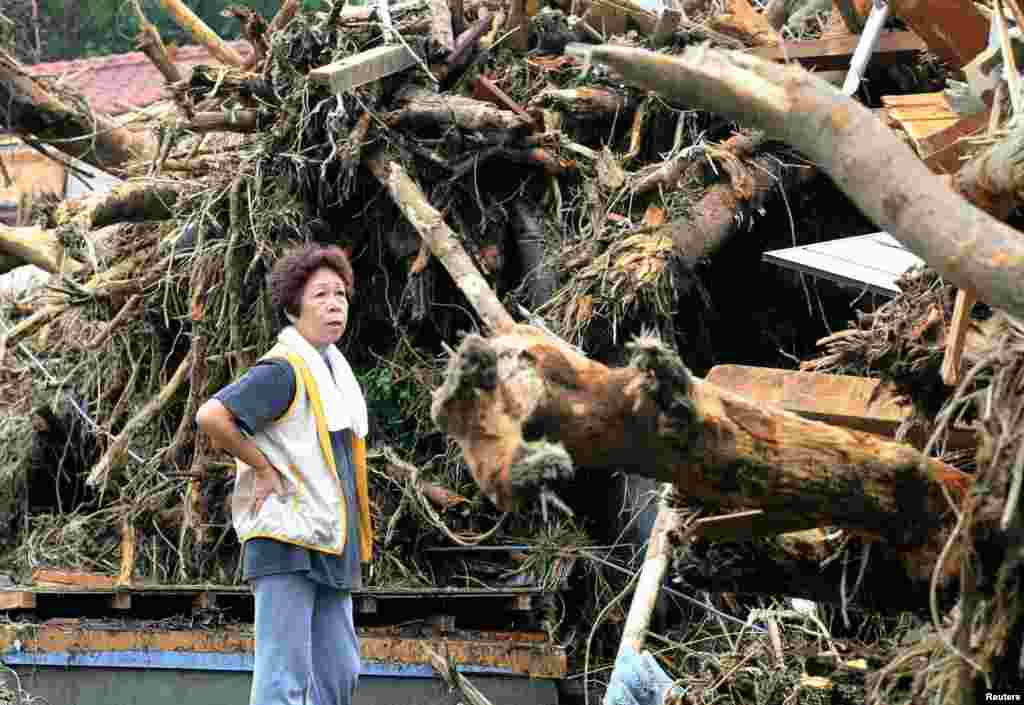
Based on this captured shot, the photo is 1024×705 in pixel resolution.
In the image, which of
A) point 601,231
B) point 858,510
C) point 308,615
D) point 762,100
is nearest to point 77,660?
point 308,615

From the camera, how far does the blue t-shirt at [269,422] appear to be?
4.63 meters

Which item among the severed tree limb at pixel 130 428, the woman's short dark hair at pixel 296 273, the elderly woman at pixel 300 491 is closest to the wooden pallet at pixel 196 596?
the severed tree limb at pixel 130 428

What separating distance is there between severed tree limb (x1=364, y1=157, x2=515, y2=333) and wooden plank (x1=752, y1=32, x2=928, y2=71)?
2015mm

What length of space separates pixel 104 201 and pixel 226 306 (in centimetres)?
96

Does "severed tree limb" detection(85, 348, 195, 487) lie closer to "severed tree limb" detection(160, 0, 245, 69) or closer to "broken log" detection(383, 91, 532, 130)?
"broken log" detection(383, 91, 532, 130)

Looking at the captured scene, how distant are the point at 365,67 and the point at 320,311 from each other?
2130 mm

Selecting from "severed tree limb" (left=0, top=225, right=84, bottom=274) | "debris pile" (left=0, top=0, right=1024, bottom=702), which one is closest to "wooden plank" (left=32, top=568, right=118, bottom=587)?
"debris pile" (left=0, top=0, right=1024, bottom=702)

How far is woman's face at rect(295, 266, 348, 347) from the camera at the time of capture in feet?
16.2

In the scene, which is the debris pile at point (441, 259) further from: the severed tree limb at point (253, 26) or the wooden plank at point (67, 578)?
the wooden plank at point (67, 578)

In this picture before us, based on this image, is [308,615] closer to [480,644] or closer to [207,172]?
[480,644]

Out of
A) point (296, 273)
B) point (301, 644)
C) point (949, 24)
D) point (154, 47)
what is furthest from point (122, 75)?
point (301, 644)

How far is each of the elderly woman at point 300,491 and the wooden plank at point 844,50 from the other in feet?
11.1

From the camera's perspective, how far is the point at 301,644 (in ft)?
15.1

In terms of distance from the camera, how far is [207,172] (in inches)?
315
